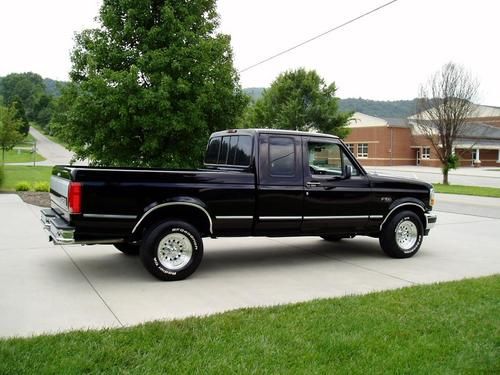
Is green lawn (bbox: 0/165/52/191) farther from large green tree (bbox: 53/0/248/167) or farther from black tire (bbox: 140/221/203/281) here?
black tire (bbox: 140/221/203/281)

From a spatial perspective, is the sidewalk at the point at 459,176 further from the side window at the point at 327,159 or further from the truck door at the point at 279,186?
the truck door at the point at 279,186

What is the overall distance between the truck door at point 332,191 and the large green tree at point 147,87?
5.92m

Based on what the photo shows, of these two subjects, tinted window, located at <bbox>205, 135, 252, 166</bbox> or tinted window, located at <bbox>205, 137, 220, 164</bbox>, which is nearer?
tinted window, located at <bbox>205, 135, 252, 166</bbox>

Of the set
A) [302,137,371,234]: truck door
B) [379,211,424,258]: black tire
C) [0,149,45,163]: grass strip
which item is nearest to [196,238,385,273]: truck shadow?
[379,211,424,258]: black tire

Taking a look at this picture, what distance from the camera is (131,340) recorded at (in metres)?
4.41

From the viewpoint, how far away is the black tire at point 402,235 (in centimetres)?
847

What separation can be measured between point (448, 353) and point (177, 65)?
1036cm

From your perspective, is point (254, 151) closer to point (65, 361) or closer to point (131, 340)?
point (131, 340)

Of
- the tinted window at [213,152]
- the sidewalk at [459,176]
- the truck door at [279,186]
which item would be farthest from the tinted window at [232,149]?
Answer: the sidewalk at [459,176]

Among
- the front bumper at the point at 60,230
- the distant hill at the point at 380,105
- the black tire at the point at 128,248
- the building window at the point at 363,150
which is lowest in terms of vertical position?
the black tire at the point at 128,248

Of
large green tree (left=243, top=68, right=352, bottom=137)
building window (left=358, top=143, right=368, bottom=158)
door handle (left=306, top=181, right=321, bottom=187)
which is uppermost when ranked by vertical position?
large green tree (left=243, top=68, right=352, bottom=137)

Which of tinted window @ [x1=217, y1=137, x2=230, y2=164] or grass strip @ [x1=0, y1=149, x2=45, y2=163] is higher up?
grass strip @ [x1=0, y1=149, x2=45, y2=163]

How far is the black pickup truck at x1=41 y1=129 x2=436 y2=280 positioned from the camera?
643 centimetres

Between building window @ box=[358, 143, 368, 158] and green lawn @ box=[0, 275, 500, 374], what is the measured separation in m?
66.8
